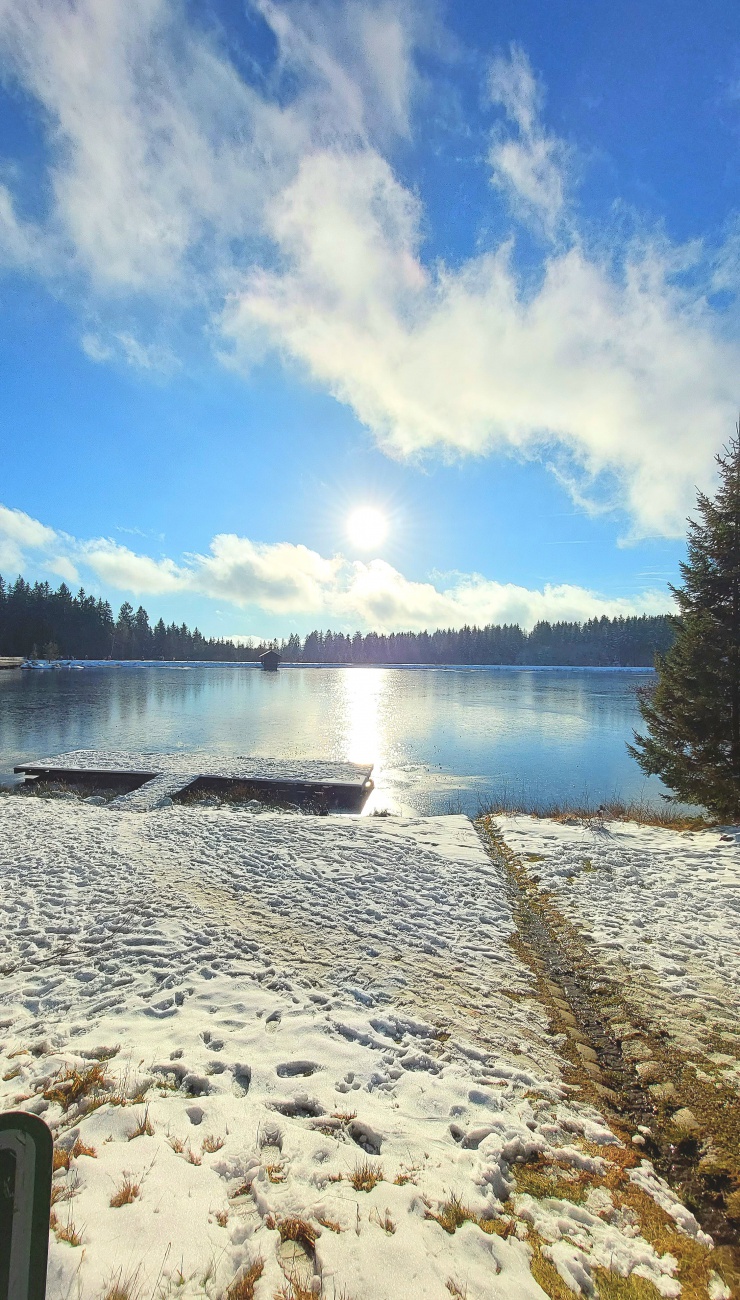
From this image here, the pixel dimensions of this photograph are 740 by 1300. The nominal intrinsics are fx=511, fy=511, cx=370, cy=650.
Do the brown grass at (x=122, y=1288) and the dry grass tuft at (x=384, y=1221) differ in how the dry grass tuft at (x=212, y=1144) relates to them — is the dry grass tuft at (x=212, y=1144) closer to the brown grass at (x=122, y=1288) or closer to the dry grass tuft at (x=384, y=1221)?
the brown grass at (x=122, y=1288)

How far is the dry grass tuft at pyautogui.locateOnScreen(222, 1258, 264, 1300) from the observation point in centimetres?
272

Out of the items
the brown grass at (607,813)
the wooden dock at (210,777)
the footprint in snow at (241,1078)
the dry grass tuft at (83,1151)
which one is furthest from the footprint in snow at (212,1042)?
the wooden dock at (210,777)

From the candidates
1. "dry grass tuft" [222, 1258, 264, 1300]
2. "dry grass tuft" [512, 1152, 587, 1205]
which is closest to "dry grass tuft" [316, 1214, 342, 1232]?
"dry grass tuft" [222, 1258, 264, 1300]

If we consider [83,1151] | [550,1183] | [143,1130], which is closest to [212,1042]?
[143,1130]

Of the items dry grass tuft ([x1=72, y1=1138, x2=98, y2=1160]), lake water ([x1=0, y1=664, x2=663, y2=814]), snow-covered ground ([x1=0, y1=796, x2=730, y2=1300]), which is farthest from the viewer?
lake water ([x1=0, y1=664, x2=663, y2=814])

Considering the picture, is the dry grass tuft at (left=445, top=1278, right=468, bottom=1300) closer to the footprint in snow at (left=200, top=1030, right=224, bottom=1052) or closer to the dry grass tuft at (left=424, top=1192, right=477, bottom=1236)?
the dry grass tuft at (left=424, top=1192, right=477, bottom=1236)

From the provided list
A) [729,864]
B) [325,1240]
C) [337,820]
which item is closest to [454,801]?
[337,820]

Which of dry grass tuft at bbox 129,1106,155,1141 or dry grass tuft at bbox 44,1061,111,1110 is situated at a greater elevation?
dry grass tuft at bbox 129,1106,155,1141

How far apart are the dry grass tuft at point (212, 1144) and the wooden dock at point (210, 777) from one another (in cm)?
1527

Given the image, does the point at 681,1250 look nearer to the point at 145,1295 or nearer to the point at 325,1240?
the point at 325,1240

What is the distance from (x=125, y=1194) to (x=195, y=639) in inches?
6760

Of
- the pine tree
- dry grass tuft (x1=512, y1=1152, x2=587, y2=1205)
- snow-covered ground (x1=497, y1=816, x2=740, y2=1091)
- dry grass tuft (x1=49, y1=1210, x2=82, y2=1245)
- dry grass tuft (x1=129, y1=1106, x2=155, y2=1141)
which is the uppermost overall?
the pine tree

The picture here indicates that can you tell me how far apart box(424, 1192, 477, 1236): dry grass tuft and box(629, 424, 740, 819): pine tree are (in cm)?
1431

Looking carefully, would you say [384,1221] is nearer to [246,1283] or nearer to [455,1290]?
[455,1290]
